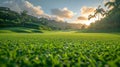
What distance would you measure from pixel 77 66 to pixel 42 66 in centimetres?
111

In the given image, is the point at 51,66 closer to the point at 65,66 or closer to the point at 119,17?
the point at 65,66

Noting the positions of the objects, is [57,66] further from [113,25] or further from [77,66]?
[113,25]

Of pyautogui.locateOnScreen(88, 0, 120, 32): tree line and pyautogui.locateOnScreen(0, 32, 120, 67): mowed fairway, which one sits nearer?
pyautogui.locateOnScreen(0, 32, 120, 67): mowed fairway

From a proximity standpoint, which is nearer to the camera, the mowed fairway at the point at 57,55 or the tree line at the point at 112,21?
the mowed fairway at the point at 57,55

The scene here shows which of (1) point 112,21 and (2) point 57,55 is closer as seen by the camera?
(2) point 57,55

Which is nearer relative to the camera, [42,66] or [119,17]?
[42,66]

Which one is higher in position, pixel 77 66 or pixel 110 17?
pixel 110 17

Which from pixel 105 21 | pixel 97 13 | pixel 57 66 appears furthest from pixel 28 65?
pixel 97 13

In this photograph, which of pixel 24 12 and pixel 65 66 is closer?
pixel 65 66

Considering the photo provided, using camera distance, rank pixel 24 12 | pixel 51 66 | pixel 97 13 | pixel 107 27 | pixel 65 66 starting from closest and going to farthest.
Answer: pixel 51 66 < pixel 65 66 < pixel 107 27 < pixel 97 13 < pixel 24 12

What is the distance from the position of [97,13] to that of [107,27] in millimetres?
33352

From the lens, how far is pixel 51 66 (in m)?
5.44

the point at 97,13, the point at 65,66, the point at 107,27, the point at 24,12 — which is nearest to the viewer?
the point at 65,66

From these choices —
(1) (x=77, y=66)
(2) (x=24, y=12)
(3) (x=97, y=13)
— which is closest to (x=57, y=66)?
(1) (x=77, y=66)
